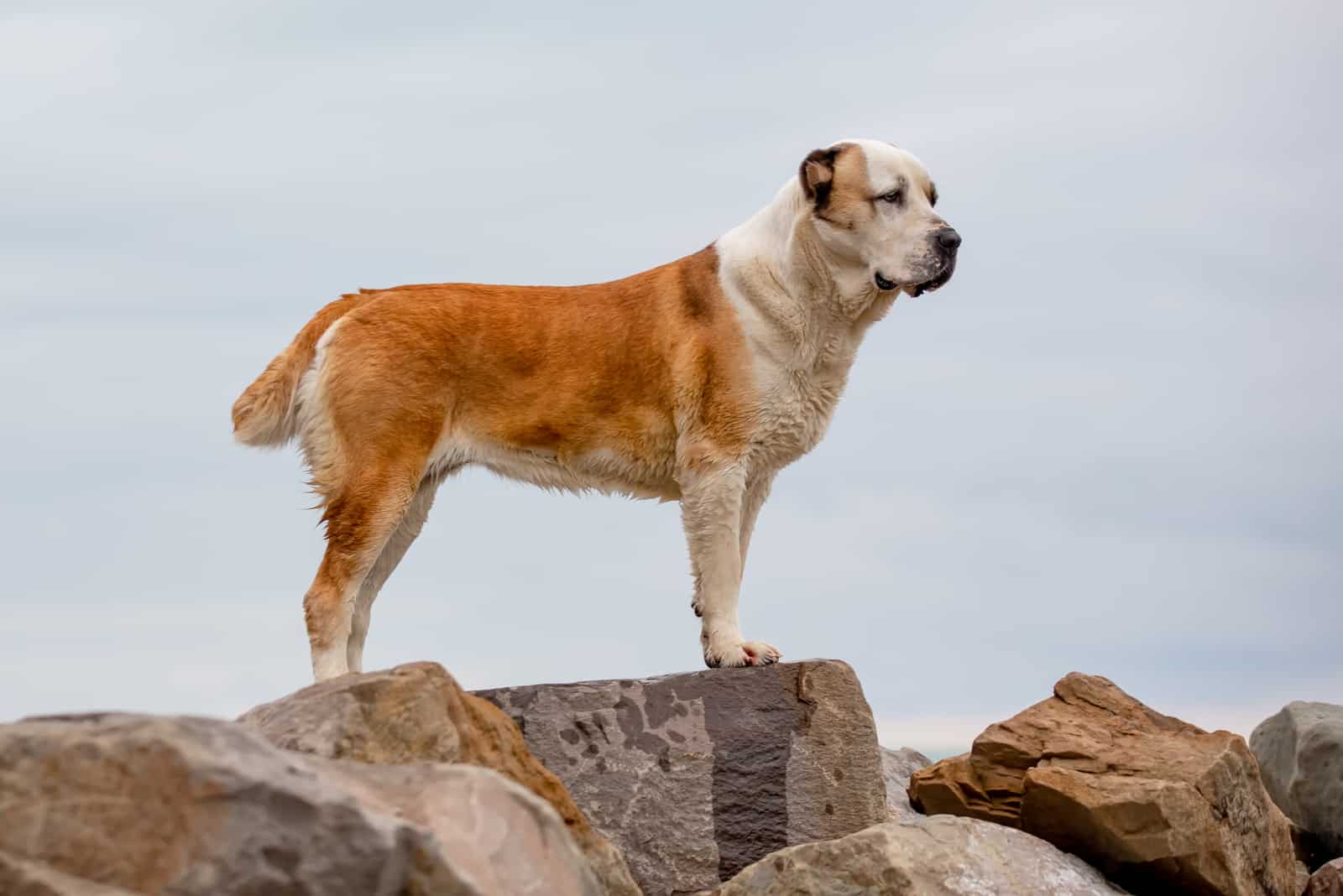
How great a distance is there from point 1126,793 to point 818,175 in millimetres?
3635

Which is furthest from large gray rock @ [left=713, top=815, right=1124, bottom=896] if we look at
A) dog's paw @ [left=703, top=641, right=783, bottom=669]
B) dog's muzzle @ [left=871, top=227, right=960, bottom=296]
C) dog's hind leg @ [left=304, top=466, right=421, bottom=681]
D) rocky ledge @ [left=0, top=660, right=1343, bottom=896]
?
dog's muzzle @ [left=871, top=227, right=960, bottom=296]

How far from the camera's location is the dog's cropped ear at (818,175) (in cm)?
866

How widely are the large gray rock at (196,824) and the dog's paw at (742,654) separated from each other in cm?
434

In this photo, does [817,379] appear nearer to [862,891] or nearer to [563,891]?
[862,891]

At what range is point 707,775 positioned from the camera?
8.23 meters

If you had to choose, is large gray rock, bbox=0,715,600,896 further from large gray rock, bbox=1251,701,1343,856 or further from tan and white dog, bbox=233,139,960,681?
large gray rock, bbox=1251,701,1343,856

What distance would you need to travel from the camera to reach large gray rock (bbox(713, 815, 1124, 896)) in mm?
7066

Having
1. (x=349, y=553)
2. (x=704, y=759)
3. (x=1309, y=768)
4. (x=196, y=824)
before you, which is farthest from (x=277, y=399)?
(x=1309, y=768)

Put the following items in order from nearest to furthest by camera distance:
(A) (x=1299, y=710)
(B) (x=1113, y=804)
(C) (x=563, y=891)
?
(C) (x=563, y=891) → (B) (x=1113, y=804) → (A) (x=1299, y=710)

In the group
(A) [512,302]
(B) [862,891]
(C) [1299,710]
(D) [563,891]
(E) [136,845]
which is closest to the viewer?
(E) [136,845]

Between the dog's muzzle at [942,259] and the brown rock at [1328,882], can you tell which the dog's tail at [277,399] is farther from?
the brown rock at [1328,882]

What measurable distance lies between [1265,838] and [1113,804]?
1.26 metres

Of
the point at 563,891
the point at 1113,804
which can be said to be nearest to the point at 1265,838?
the point at 1113,804

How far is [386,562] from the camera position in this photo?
9.23 m
